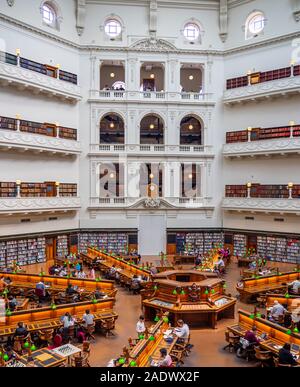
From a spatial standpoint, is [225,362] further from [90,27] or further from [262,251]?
[90,27]

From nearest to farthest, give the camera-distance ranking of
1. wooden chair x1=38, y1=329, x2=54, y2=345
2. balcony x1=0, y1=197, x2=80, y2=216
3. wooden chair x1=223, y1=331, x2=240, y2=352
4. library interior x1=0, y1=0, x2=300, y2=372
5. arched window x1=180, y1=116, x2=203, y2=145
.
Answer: wooden chair x1=223, y1=331, x2=240, y2=352, wooden chair x1=38, y1=329, x2=54, y2=345, balcony x1=0, y1=197, x2=80, y2=216, library interior x1=0, y1=0, x2=300, y2=372, arched window x1=180, y1=116, x2=203, y2=145

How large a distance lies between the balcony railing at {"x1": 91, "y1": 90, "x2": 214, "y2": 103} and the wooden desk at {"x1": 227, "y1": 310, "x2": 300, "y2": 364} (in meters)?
16.3

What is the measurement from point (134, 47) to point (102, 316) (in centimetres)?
1782

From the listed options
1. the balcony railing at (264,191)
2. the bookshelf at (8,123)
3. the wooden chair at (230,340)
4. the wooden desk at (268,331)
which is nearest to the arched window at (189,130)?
the balcony railing at (264,191)

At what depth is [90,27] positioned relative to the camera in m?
23.3

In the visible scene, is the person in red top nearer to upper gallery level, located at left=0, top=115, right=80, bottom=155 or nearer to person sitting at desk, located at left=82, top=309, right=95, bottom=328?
person sitting at desk, located at left=82, top=309, right=95, bottom=328

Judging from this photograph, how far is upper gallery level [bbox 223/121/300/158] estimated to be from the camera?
20.8 metres

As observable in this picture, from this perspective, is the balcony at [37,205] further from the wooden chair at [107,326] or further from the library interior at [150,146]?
the wooden chair at [107,326]

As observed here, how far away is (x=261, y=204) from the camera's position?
21.6m

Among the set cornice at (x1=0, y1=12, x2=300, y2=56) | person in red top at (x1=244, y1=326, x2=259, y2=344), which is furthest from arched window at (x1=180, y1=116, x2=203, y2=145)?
person in red top at (x1=244, y1=326, x2=259, y2=344)

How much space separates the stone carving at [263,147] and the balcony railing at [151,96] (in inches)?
136

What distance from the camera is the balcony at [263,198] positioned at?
20594 millimetres
